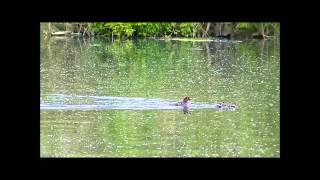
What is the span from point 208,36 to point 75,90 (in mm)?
17806

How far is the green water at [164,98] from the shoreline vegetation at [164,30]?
15.2 feet

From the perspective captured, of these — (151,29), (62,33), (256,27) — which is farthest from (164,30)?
(62,33)

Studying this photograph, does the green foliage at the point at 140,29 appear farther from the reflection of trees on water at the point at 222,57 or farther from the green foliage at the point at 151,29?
the reflection of trees on water at the point at 222,57

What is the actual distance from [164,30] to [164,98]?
18.3 m

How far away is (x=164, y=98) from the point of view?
519 inches

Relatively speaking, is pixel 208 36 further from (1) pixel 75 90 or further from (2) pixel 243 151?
(2) pixel 243 151

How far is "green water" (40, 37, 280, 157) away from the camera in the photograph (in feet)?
30.5

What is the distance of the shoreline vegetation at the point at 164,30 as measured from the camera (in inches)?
1182

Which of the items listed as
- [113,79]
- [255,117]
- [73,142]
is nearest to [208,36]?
[113,79]

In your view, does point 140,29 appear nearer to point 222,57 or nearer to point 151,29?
point 151,29

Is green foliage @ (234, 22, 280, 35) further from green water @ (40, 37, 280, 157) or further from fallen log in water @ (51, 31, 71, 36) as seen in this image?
fallen log in water @ (51, 31, 71, 36)

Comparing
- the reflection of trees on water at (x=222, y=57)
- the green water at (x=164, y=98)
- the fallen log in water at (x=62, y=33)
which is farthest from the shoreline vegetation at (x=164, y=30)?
the green water at (x=164, y=98)

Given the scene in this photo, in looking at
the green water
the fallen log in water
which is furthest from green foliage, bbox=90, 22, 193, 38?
the green water
